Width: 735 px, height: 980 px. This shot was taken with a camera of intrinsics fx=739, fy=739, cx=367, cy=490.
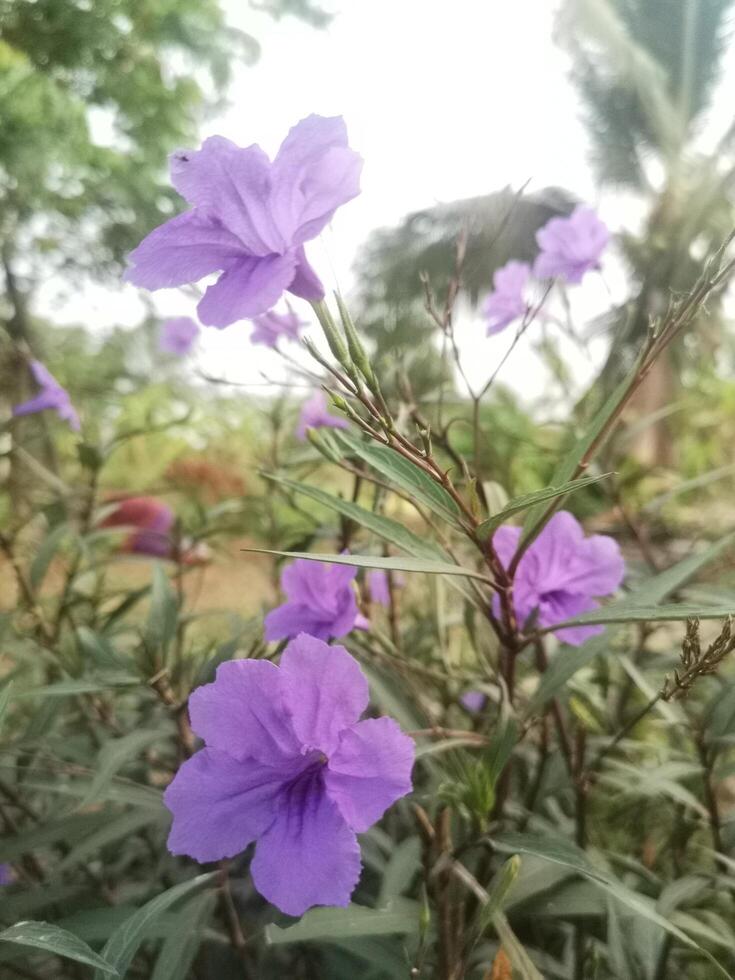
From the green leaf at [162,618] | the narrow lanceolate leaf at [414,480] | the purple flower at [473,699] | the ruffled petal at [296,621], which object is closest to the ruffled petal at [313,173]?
the narrow lanceolate leaf at [414,480]

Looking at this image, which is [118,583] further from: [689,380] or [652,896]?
[689,380]

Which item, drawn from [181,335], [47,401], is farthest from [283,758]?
[181,335]

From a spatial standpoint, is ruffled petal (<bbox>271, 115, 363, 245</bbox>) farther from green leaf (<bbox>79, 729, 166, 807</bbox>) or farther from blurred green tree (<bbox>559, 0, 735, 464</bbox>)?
blurred green tree (<bbox>559, 0, 735, 464</bbox>)

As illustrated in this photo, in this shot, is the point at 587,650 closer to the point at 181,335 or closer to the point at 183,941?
the point at 183,941

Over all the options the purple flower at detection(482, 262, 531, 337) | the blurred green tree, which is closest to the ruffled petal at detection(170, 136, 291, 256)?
the purple flower at detection(482, 262, 531, 337)

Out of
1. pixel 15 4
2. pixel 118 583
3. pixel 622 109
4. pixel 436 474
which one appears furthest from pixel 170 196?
pixel 436 474
